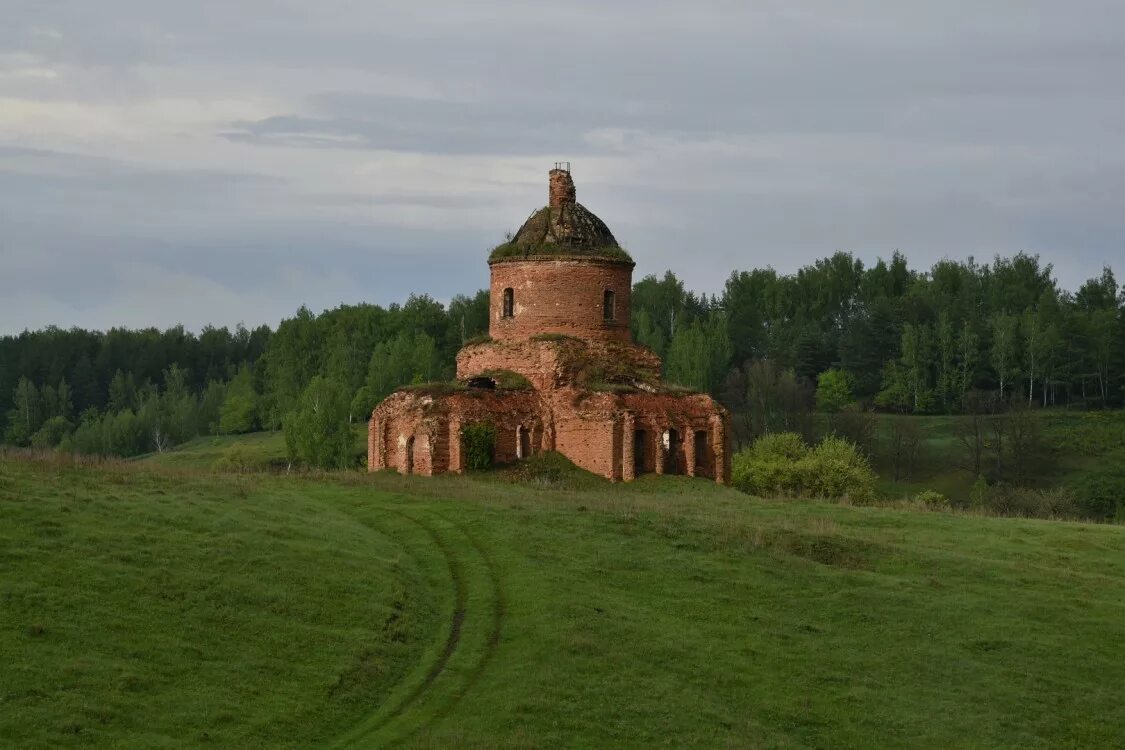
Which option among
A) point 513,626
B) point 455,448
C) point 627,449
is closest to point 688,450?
point 627,449

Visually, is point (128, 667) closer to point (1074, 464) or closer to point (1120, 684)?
point (1120, 684)

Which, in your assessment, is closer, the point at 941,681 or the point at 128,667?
the point at 128,667

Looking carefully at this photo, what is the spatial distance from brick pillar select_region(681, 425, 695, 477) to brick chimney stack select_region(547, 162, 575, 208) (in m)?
9.26

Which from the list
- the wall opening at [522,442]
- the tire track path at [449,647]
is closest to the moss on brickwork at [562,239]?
the wall opening at [522,442]

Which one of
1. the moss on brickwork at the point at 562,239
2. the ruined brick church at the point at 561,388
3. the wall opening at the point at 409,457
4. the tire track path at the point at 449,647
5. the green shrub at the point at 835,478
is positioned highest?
the moss on brickwork at the point at 562,239

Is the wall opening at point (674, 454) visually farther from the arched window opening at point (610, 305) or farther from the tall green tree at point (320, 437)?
the tall green tree at point (320, 437)

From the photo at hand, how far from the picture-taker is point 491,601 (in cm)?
2631

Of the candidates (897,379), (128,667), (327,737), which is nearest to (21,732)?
(128,667)

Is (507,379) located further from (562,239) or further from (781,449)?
(781,449)

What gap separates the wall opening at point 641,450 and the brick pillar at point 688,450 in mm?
1272

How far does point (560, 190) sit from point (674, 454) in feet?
33.8

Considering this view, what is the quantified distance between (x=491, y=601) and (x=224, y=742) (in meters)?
7.76

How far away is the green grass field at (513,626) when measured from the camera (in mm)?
20609

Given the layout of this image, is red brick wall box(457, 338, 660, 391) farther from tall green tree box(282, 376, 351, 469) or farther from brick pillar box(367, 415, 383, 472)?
tall green tree box(282, 376, 351, 469)
